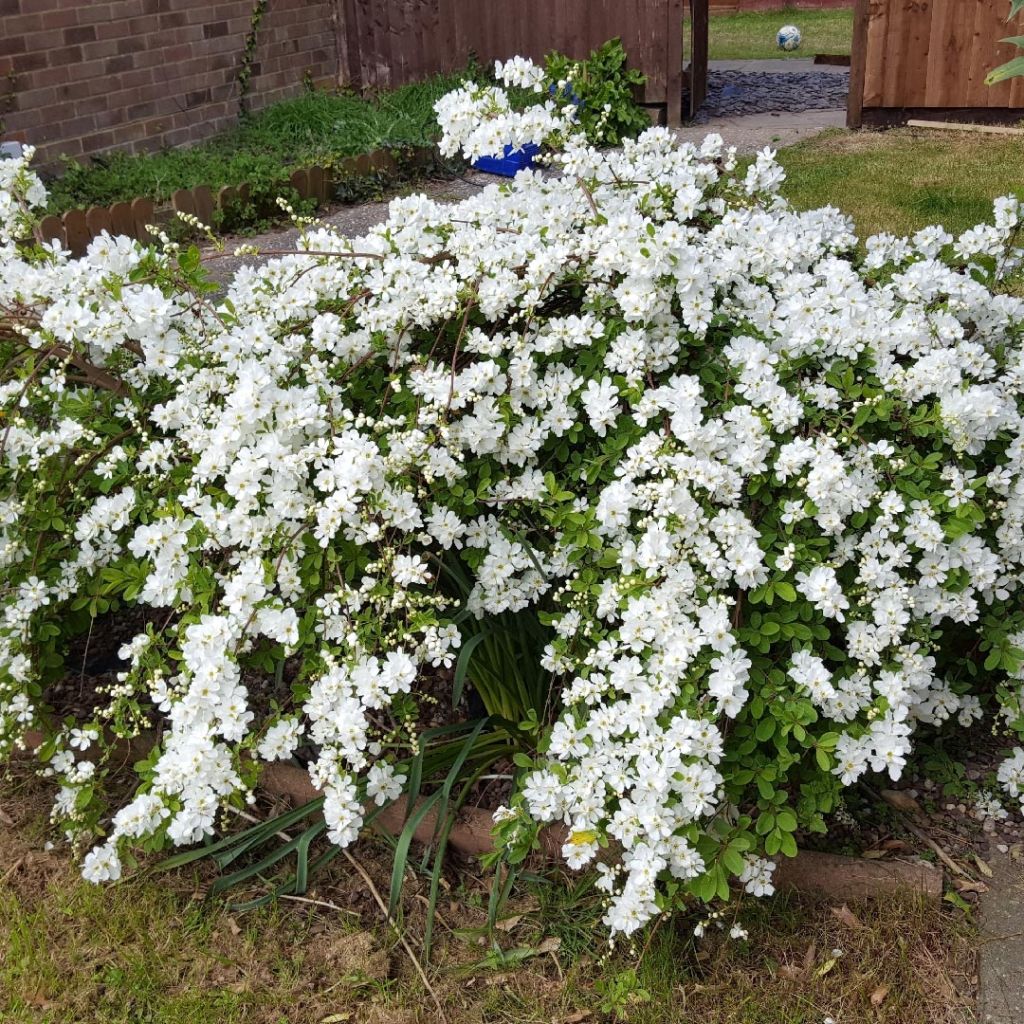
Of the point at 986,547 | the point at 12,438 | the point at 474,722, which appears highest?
the point at 12,438

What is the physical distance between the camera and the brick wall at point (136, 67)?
23.3 ft

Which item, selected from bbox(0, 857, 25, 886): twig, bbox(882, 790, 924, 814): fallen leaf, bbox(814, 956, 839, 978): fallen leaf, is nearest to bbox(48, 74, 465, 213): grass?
bbox(0, 857, 25, 886): twig

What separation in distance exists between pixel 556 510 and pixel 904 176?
17.9 feet

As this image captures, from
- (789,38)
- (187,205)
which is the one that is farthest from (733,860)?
(789,38)

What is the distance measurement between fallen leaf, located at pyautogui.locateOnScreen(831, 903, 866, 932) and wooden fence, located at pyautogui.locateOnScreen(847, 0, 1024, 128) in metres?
7.27

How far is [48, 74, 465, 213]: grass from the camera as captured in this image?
6.96 metres

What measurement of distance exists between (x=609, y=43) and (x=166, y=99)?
10.8 ft

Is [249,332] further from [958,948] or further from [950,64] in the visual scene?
[950,64]

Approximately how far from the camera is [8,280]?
2521 mm

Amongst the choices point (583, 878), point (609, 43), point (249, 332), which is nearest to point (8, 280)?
point (249, 332)

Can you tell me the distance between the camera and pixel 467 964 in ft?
7.31

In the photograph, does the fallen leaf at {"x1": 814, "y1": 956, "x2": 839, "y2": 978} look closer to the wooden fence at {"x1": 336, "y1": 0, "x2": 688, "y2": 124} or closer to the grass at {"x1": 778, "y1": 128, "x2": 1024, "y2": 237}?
the grass at {"x1": 778, "y1": 128, "x2": 1024, "y2": 237}

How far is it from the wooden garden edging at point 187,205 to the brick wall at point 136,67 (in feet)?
4.17

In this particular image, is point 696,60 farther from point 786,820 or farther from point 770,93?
point 786,820
